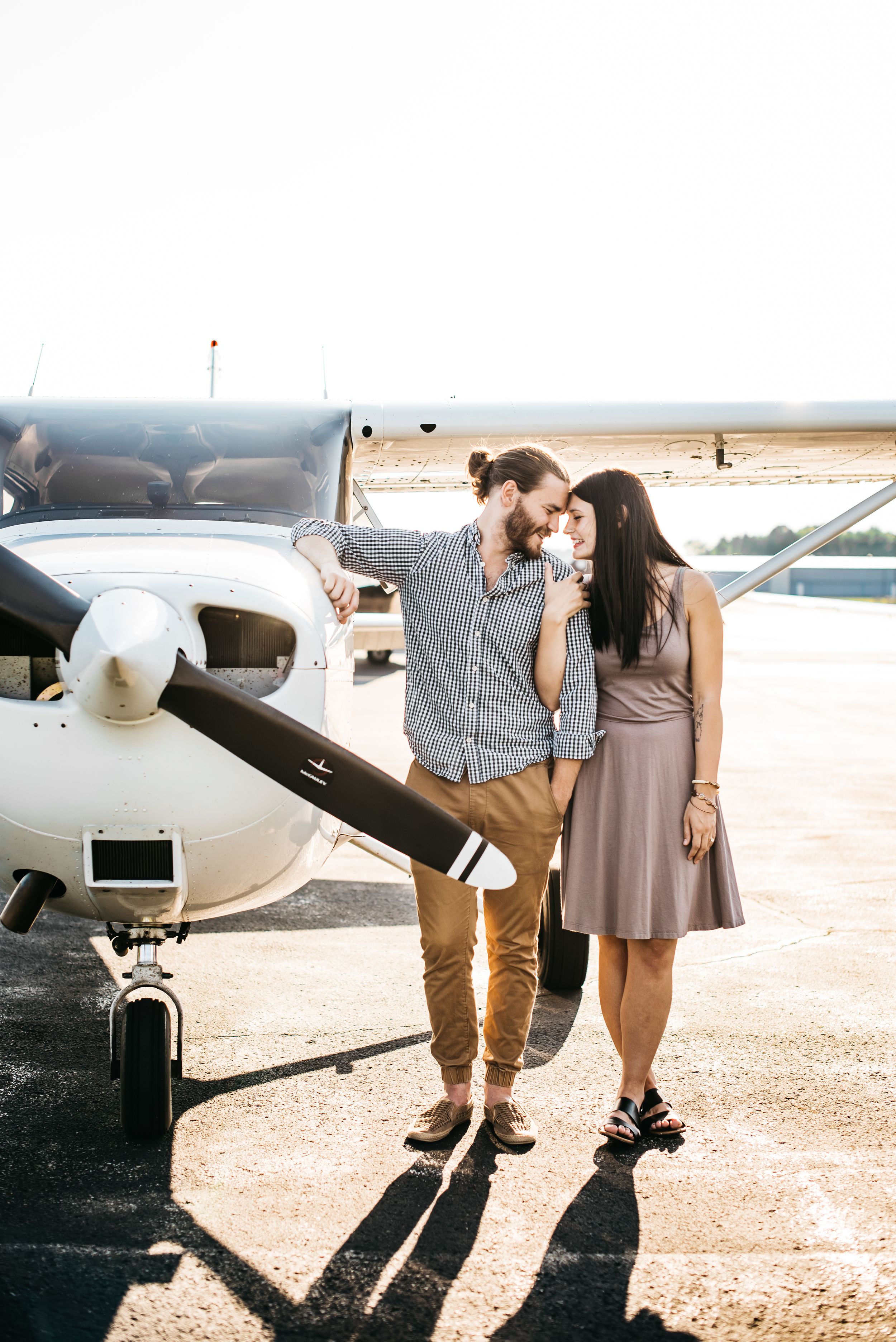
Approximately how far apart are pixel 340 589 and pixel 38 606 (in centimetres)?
81

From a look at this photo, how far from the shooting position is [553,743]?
3.00 m

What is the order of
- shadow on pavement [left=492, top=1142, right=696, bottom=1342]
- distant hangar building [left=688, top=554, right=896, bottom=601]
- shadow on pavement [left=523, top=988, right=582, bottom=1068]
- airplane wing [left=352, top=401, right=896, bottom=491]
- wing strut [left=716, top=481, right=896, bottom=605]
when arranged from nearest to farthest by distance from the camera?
shadow on pavement [left=492, top=1142, right=696, bottom=1342], shadow on pavement [left=523, top=988, right=582, bottom=1068], wing strut [left=716, top=481, right=896, bottom=605], airplane wing [left=352, top=401, right=896, bottom=491], distant hangar building [left=688, top=554, right=896, bottom=601]

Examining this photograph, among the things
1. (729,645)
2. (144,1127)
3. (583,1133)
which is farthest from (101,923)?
(729,645)

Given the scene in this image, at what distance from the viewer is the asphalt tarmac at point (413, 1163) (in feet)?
7.18

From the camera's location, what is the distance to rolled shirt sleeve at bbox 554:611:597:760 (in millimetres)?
2943

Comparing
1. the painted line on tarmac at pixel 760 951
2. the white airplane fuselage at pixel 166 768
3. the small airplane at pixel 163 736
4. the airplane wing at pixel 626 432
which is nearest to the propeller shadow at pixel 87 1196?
the small airplane at pixel 163 736

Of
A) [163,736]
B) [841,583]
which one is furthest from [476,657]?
[841,583]

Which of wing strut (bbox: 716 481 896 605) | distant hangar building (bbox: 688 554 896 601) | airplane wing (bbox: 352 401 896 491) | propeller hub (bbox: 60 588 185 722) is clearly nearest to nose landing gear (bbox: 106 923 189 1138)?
propeller hub (bbox: 60 588 185 722)

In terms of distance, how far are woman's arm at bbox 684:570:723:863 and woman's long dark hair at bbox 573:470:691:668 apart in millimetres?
74

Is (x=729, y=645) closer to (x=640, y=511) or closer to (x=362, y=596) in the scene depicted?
(x=362, y=596)

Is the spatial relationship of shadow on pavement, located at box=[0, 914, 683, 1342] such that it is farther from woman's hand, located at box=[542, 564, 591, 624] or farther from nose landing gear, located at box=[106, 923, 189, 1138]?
woman's hand, located at box=[542, 564, 591, 624]

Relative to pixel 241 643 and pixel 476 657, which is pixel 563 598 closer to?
pixel 476 657

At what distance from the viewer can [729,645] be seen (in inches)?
1148

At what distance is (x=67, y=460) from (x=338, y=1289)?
2863mm
